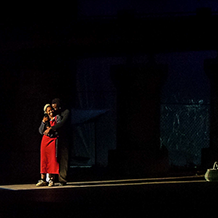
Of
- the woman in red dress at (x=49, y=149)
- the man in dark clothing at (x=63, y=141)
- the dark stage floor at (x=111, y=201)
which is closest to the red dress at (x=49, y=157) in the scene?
the woman in red dress at (x=49, y=149)

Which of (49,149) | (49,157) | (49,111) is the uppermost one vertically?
(49,111)

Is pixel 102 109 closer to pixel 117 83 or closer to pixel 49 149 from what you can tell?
pixel 117 83

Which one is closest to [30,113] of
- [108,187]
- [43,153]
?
[43,153]

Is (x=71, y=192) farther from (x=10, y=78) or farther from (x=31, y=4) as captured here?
(x=31, y=4)

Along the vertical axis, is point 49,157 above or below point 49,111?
below

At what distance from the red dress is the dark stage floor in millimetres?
427

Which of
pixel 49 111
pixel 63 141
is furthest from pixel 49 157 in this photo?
pixel 49 111

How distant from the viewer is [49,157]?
896cm

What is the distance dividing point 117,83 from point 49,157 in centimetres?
389

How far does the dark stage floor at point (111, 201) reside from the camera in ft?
18.7

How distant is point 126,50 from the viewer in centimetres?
1174

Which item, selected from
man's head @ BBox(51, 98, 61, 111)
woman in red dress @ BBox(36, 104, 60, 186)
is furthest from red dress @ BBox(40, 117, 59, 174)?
man's head @ BBox(51, 98, 61, 111)

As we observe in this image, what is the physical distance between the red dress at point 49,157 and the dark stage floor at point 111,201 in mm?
427

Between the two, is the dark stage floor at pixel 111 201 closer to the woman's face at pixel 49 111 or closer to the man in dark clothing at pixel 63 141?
the man in dark clothing at pixel 63 141
